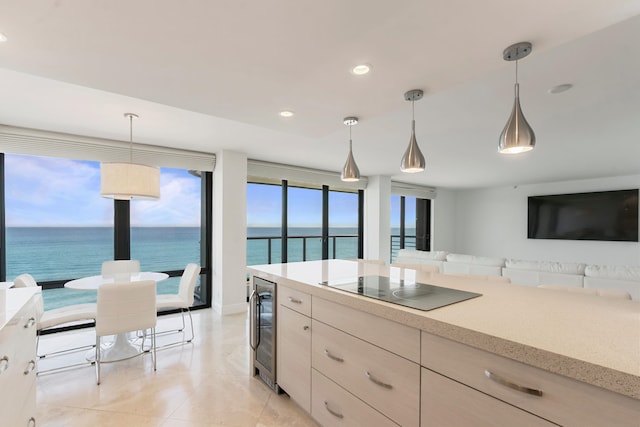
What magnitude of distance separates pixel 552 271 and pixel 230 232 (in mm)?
4022

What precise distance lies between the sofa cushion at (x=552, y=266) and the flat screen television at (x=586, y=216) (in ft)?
11.6

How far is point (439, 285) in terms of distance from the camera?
1739 millimetres

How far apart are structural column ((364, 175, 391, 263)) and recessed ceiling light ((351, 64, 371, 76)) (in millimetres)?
4422

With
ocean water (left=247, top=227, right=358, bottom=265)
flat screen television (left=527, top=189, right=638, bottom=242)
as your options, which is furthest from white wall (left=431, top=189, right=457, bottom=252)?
ocean water (left=247, top=227, right=358, bottom=265)

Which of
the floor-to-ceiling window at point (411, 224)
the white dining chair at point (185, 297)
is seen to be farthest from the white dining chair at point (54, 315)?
the floor-to-ceiling window at point (411, 224)

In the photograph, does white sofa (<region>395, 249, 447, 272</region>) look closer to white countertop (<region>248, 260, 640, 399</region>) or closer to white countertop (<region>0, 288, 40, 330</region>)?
white countertop (<region>248, 260, 640, 399</region>)

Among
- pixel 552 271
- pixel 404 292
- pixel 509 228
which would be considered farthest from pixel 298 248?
pixel 509 228

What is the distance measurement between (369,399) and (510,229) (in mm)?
7541

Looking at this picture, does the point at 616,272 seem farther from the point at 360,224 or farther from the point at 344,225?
the point at 344,225

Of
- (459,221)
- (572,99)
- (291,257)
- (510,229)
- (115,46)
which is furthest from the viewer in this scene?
(459,221)

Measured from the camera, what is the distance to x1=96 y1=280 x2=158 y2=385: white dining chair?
2283 millimetres

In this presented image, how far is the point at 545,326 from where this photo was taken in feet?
3.33

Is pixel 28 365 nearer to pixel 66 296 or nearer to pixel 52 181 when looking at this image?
pixel 52 181

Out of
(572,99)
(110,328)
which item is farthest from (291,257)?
(572,99)
